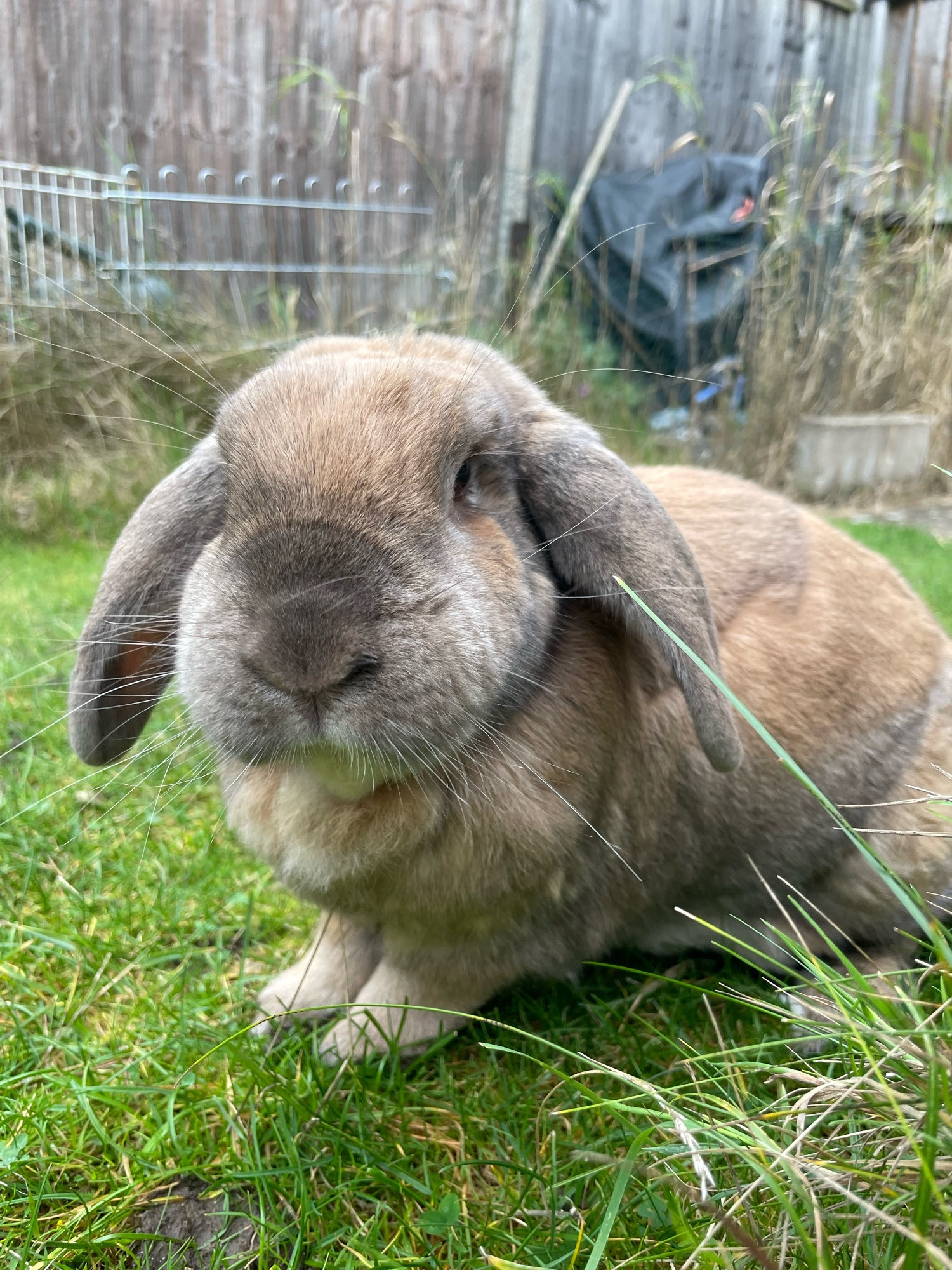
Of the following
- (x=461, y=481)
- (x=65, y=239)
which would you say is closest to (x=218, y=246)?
(x=65, y=239)

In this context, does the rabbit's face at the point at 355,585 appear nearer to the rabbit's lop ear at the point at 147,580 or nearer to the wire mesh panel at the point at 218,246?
the rabbit's lop ear at the point at 147,580

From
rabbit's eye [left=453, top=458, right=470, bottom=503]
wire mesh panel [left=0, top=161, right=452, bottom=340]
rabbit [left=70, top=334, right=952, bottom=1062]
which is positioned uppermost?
wire mesh panel [left=0, top=161, right=452, bottom=340]

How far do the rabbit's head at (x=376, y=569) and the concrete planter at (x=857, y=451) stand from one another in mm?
5712

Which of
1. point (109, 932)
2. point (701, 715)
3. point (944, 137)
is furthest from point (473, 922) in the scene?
point (944, 137)

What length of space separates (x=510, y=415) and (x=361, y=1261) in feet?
4.63

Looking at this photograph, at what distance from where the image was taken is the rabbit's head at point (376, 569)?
4.70 feet

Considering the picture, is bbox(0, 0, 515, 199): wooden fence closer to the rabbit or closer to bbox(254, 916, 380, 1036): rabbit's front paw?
the rabbit

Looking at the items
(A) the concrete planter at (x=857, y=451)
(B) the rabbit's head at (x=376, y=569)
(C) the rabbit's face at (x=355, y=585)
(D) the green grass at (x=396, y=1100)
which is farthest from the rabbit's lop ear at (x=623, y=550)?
(A) the concrete planter at (x=857, y=451)

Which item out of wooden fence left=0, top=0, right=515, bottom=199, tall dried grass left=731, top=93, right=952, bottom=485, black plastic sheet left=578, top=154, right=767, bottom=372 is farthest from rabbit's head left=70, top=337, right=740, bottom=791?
wooden fence left=0, top=0, right=515, bottom=199

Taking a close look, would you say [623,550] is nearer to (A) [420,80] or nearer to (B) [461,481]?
(B) [461,481]

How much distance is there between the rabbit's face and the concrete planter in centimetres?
608

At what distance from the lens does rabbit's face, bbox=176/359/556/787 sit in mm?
1417

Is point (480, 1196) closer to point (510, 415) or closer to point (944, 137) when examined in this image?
point (510, 415)

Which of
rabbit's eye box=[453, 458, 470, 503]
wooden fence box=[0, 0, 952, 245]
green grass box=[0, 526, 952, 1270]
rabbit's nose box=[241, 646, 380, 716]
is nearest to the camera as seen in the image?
green grass box=[0, 526, 952, 1270]
